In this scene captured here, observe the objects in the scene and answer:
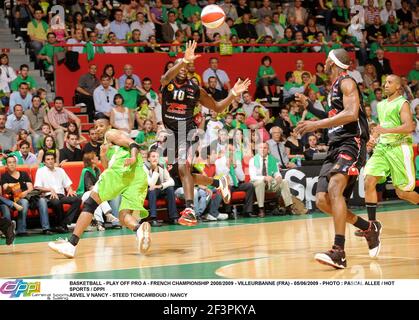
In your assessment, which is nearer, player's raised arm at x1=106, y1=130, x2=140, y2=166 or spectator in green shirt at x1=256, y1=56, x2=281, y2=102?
player's raised arm at x1=106, y1=130, x2=140, y2=166

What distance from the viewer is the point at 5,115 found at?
1639cm

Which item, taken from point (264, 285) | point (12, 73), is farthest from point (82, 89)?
point (264, 285)

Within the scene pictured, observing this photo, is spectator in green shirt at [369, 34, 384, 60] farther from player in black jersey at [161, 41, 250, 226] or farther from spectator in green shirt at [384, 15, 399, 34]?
player in black jersey at [161, 41, 250, 226]

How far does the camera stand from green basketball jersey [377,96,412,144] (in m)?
11.6

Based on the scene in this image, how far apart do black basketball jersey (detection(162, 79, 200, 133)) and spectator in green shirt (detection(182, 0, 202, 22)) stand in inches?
413

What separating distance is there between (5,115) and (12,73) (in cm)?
175

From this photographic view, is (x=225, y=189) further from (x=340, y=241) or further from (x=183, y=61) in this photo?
(x=340, y=241)

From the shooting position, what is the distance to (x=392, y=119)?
11.7 m

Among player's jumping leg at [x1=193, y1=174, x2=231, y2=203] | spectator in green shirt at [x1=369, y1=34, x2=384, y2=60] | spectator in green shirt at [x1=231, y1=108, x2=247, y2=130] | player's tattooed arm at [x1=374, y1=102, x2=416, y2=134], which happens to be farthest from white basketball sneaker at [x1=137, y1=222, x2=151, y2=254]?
spectator in green shirt at [x1=369, y1=34, x2=384, y2=60]

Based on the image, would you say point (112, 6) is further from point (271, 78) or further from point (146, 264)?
point (146, 264)

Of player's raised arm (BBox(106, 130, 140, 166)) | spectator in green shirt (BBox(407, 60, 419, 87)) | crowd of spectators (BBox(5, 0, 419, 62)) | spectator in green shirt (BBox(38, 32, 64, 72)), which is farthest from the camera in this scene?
spectator in green shirt (BBox(407, 60, 419, 87))

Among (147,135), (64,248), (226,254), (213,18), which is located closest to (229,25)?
(147,135)

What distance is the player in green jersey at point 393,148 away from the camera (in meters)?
11.4

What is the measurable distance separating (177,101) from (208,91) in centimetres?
770
